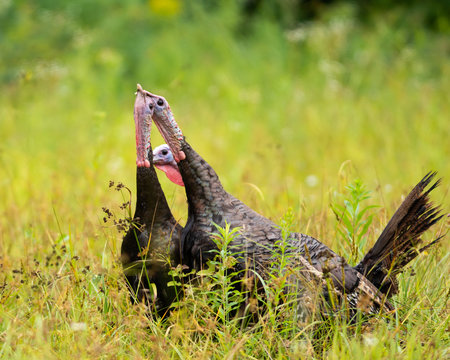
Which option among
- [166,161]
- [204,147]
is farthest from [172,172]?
[204,147]

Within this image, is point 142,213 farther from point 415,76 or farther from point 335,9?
point 335,9

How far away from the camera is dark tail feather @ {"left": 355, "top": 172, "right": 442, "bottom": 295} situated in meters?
2.88

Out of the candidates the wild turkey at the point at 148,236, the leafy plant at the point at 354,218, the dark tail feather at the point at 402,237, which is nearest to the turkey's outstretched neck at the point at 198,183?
the wild turkey at the point at 148,236

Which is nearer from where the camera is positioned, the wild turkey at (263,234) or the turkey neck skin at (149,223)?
the wild turkey at (263,234)

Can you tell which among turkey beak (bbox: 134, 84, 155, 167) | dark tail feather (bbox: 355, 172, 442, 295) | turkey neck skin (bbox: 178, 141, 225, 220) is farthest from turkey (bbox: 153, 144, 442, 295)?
turkey beak (bbox: 134, 84, 155, 167)

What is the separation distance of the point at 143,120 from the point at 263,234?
0.78 metres

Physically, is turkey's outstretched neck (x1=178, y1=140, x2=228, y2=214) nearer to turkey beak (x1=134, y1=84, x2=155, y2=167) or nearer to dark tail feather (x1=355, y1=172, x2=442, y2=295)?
turkey beak (x1=134, y1=84, x2=155, y2=167)

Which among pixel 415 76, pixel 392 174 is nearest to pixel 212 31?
pixel 415 76

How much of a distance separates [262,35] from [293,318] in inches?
274

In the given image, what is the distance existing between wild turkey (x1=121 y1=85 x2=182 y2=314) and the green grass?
96 mm

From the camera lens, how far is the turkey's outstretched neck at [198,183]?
3.03 m

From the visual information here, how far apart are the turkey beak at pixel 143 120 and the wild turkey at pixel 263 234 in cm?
4

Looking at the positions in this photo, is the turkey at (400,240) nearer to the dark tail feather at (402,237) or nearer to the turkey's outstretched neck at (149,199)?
the dark tail feather at (402,237)

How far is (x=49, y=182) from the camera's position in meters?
5.44
